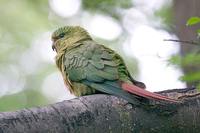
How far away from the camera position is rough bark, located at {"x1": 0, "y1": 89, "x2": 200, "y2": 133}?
2.40 m

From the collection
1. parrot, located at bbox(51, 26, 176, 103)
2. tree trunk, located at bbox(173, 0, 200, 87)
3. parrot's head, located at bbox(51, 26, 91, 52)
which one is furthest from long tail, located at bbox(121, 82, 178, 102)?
tree trunk, located at bbox(173, 0, 200, 87)

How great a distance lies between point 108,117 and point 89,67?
749 millimetres

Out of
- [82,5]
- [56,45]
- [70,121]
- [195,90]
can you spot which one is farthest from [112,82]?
[82,5]

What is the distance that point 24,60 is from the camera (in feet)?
38.2

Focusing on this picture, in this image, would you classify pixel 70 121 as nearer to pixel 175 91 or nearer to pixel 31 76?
pixel 175 91

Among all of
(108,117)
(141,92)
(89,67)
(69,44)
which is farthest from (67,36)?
(108,117)

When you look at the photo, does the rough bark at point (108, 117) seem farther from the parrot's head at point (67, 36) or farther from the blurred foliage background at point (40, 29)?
the blurred foliage background at point (40, 29)

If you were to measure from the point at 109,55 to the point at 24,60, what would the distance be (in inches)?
333

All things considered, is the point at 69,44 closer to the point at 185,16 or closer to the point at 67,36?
the point at 67,36

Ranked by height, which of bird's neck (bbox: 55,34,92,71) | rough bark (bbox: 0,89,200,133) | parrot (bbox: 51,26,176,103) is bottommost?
rough bark (bbox: 0,89,200,133)

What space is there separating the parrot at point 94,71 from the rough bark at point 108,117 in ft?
0.20

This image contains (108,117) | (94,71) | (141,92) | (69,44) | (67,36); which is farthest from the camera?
(67,36)

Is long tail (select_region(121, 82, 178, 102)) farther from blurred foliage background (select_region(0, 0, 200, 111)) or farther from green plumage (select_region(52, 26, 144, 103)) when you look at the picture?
blurred foliage background (select_region(0, 0, 200, 111))

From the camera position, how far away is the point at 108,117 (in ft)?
8.57
